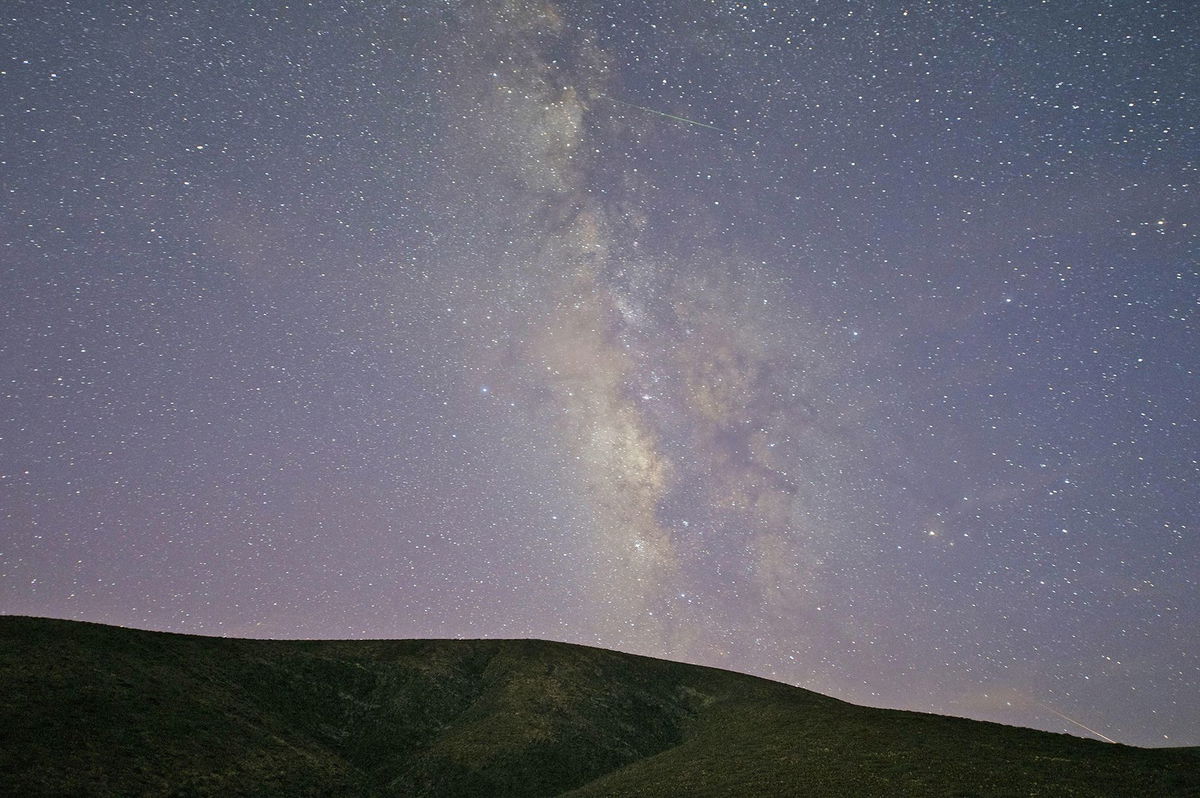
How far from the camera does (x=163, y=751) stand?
84.1ft

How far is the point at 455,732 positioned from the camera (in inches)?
1534

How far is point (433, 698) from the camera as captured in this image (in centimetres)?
4306

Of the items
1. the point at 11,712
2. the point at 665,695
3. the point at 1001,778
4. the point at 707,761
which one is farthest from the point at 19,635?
the point at 1001,778

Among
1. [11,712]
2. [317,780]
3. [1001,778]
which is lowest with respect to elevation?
[317,780]

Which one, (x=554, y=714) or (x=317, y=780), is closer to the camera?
(x=317, y=780)

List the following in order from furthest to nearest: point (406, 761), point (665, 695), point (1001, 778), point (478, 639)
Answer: point (478, 639), point (665, 695), point (406, 761), point (1001, 778)

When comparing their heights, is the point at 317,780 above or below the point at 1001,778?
below

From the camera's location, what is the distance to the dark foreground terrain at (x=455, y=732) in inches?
945

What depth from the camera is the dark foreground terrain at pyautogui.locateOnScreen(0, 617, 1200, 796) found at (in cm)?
2402

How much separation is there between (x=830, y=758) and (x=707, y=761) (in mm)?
6541

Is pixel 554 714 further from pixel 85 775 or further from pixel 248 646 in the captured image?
pixel 85 775

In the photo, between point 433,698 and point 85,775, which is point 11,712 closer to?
point 85,775

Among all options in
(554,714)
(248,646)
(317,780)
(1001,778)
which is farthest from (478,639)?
(1001,778)

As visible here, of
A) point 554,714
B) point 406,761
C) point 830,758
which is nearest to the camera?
point 830,758
